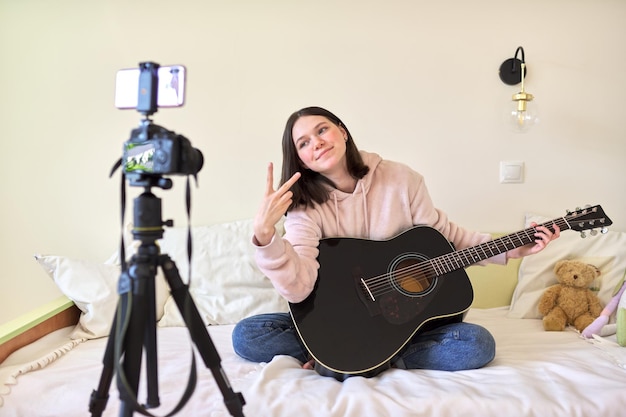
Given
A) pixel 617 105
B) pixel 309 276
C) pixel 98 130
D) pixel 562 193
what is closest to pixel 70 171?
pixel 98 130

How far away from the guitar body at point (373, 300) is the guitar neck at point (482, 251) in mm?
20

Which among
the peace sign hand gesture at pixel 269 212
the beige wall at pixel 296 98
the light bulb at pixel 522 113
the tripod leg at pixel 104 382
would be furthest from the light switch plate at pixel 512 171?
the tripod leg at pixel 104 382

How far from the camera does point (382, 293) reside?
Result: 4.46 ft

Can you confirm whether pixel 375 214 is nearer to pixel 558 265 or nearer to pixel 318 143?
pixel 318 143

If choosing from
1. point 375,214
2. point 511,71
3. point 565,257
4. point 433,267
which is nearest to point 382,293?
point 433,267

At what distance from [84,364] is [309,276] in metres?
0.66

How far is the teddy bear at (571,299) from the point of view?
1678 mm

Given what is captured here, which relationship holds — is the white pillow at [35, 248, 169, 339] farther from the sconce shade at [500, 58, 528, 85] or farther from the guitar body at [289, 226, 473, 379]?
the sconce shade at [500, 58, 528, 85]

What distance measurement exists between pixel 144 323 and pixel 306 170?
0.80m

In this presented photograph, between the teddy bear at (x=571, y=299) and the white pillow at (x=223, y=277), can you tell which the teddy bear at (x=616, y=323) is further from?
the white pillow at (x=223, y=277)

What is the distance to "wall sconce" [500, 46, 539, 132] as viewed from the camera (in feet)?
6.22

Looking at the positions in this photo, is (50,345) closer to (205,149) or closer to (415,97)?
(205,149)

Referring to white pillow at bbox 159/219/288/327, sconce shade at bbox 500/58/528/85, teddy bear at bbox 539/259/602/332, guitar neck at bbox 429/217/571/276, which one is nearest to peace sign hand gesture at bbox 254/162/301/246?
guitar neck at bbox 429/217/571/276

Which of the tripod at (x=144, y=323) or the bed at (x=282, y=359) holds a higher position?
the tripod at (x=144, y=323)
